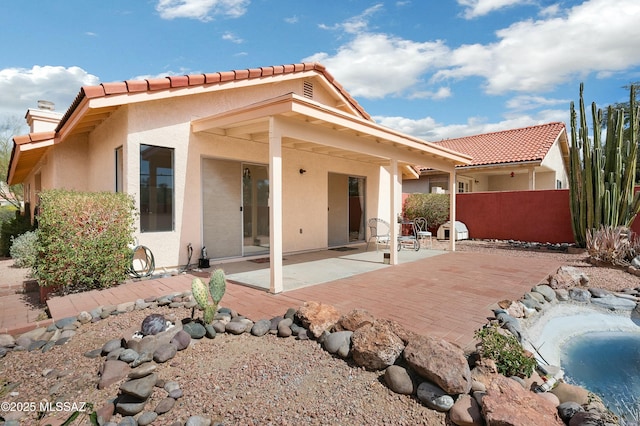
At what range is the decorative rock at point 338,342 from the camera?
3.55m

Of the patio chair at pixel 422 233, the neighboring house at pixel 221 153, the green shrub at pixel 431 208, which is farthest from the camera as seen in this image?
the green shrub at pixel 431 208

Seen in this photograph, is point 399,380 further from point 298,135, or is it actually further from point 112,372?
point 298,135

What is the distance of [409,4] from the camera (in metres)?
10.6

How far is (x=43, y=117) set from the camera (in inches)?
491

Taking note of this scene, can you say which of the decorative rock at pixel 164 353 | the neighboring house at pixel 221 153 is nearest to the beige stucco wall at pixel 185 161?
the neighboring house at pixel 221 153

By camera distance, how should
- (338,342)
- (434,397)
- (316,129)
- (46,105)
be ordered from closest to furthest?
(434,397) → (338,342) → (316,129) → (46,105)

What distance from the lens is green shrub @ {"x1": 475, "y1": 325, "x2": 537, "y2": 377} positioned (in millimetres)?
3176

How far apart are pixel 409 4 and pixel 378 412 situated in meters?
11.7

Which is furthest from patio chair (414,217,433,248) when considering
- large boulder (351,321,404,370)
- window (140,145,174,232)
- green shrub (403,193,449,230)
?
large boulder (351,321,404,370)

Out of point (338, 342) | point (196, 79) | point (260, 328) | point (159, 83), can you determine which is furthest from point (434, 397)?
point (196, 79)

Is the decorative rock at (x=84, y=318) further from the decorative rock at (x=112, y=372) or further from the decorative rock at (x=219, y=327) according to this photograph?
the decorative rock at (x=219, y=327)

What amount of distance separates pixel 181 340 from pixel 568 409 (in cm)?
367

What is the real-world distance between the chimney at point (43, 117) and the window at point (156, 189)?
8.69 meters

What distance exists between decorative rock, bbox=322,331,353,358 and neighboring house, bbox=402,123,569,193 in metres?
13.8
